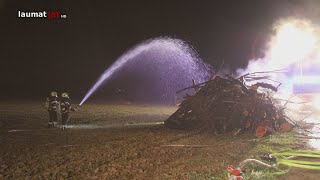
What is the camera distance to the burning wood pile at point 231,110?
12602 millimetres

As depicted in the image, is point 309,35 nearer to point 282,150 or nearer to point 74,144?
point 282,150

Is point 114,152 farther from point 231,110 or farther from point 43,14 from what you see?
point 43,14

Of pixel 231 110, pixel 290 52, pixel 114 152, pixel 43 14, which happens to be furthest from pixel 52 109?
pixel 43 14

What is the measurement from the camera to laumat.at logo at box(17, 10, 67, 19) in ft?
172

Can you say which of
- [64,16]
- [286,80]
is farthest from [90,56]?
→ [286,80]

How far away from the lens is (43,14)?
53281 millimetres

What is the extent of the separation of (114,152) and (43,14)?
5005 cm

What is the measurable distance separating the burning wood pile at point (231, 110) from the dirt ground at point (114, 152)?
0.80 meters

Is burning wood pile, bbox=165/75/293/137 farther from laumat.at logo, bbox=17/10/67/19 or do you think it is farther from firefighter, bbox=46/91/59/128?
laumat.at logo, bbox=17/10/67/19

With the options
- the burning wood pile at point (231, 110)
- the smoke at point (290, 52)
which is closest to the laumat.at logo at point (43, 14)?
the smoke at point (290, 52)

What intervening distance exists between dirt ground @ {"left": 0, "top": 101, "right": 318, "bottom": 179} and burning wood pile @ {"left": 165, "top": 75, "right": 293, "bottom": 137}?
0.80 metres

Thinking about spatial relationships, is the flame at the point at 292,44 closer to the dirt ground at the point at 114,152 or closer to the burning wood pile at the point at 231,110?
the burning wood pile at the point at 231,110

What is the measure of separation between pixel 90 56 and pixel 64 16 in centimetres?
777

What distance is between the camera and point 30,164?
7488mm
